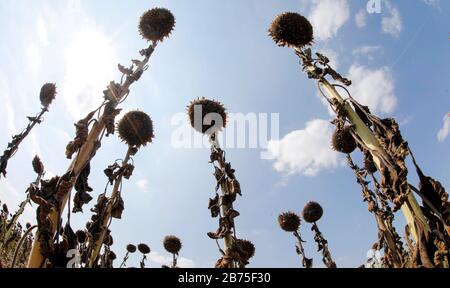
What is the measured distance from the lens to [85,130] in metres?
3.01

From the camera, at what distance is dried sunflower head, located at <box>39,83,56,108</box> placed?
8.65 meters

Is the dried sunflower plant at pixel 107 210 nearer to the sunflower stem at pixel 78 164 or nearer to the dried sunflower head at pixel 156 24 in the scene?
the sunflower stem at pixel 78 164

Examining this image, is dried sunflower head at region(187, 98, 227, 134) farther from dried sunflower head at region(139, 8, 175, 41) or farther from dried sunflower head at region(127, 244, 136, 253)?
dried sunflower head at region(127, 244, 136, 253)

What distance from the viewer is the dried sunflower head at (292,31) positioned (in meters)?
6.34

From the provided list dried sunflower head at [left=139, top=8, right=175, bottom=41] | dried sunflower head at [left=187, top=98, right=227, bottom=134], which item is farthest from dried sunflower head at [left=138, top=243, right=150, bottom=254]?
dried sunflower head at [left=139, top=8, right=175, bottom=41]

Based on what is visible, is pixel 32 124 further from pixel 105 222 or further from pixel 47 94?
pixel 105 222

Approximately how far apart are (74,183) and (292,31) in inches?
207

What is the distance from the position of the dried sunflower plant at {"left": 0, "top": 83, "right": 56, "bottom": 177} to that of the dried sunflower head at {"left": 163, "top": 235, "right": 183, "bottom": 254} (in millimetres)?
6556

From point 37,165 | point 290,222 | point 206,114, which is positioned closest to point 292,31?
point 206,114

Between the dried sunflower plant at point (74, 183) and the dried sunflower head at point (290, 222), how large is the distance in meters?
8.09

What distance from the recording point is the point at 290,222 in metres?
10.7
